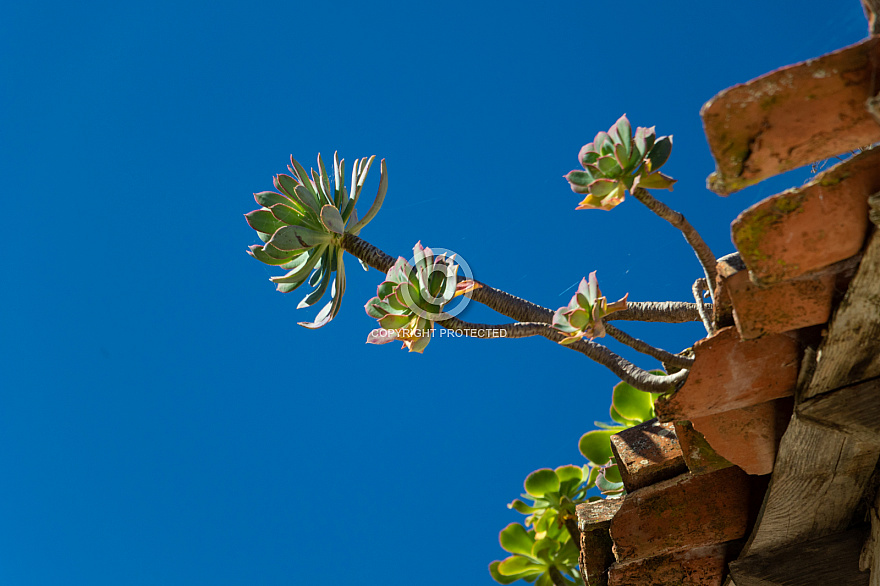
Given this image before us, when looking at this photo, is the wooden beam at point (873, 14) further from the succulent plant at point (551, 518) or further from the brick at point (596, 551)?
the succulent plant at point (551, 518)

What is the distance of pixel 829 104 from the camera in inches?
25.8

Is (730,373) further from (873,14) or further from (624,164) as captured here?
(873,14)

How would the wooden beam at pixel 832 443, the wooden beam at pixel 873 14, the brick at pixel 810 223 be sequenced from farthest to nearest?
the wooden beam at pixel 832 443 → the brick at pixel 810 223 → the wooden beam at pixel 873 14

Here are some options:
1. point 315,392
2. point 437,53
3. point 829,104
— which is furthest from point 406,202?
point 829,104

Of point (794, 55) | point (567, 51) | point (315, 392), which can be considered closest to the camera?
point (794, 55)

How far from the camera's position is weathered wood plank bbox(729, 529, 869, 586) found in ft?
3.91

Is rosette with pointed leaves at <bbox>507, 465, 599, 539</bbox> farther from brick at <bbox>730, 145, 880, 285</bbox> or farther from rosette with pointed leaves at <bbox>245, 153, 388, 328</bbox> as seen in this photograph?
brick at <bbox>730, 145, 880, 285</bbox>

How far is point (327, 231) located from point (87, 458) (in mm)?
4009

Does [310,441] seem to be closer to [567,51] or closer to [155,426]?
[155,426]

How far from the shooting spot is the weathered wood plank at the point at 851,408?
0.94 m

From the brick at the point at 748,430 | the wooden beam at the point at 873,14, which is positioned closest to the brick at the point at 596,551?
the brick at the point at 748,430

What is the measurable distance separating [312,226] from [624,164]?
1.88 ft

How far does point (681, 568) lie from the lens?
1.30 meters

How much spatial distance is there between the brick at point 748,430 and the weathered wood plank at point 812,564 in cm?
28
